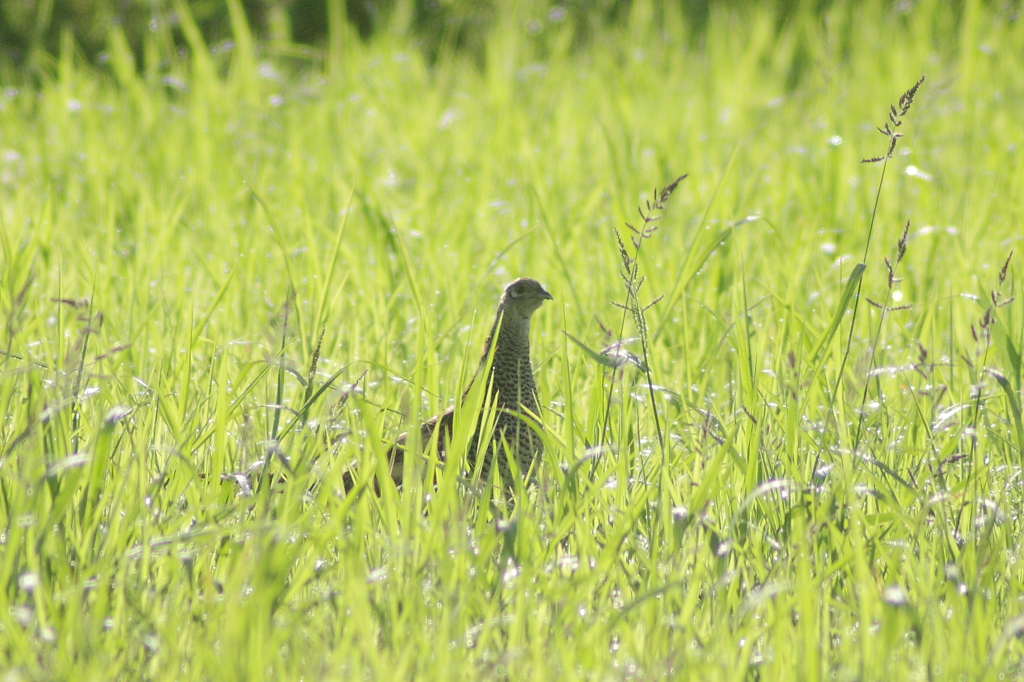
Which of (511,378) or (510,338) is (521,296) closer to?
(510,338)

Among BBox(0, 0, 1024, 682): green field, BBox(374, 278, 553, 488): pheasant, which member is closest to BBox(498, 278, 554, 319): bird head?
BBox(374, 278, 553, 488): pheasant

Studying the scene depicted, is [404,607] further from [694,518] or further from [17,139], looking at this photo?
[17,139]

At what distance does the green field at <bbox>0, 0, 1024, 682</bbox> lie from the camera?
2.20 m

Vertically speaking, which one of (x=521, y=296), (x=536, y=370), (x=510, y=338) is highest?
(x=521, y=296)

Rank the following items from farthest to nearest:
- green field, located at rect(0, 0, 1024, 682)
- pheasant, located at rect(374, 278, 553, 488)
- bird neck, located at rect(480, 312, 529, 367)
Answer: bird neck, located at rect(480, 312, 529, 367)
pheasant, located at rect(374, 278, 553, 488)
green field, located at rect(0, 0, 1024, 682)

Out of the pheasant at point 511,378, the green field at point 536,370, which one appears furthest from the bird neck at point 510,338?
the green field at point 536,370

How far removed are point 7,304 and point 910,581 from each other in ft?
9.03

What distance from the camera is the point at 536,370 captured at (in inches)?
141

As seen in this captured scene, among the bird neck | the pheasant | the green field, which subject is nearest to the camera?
the green field

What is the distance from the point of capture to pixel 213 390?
3.42 m

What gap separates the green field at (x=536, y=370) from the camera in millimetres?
2195

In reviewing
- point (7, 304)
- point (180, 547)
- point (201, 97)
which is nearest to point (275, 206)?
point (201, 97)

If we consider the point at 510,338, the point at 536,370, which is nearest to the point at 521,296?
the point at 510,338

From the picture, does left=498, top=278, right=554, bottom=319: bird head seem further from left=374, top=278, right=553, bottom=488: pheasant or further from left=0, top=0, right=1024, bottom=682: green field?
left=0, top=0, right=1024, bottom=682: green field
